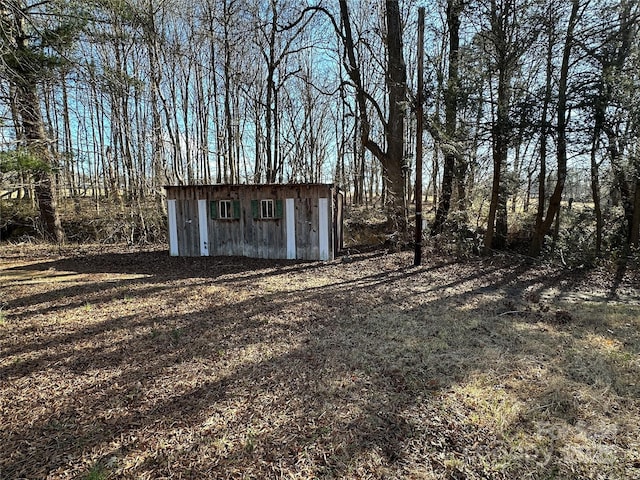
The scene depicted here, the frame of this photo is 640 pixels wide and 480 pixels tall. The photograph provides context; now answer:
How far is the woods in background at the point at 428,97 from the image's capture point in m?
6.55

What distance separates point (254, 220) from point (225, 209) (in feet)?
2.72

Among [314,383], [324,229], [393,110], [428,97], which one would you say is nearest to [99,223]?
[324,229]

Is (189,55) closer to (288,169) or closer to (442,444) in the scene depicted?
(288,169)

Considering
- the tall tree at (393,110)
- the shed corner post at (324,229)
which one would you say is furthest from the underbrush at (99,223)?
the tall tree at (393,110)

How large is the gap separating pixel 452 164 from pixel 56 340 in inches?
410

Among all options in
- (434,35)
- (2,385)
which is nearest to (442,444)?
(2,385)

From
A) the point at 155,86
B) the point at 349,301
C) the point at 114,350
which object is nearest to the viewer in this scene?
the point at 114,350

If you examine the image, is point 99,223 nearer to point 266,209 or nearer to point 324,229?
point 266,209

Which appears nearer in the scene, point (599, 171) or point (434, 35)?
point (599, 171)

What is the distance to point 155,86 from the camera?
12.0 metres

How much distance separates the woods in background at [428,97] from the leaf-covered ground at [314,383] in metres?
3.52

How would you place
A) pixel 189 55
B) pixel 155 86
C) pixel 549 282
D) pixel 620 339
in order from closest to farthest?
pixel 620 339 < pixel 549 282 < pixel 155 86 < pixel 189 55

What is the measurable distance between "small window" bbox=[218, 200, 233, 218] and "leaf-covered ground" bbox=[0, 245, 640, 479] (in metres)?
3.22

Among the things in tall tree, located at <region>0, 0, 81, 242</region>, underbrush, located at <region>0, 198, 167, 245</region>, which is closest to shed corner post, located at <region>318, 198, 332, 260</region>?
tall tree, located at <region>0, 0, 81, 242</region>
